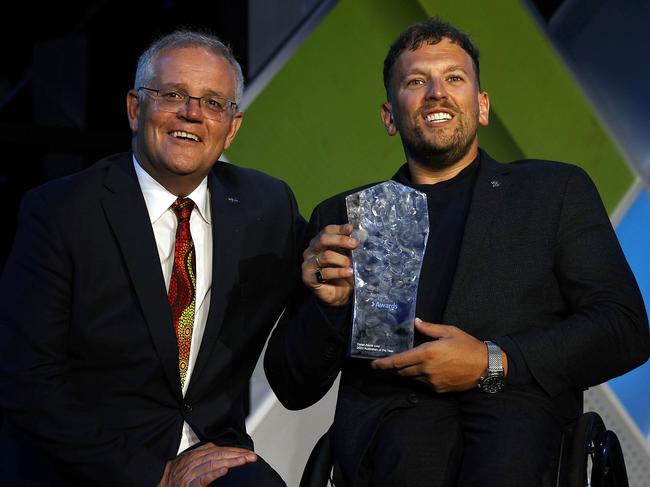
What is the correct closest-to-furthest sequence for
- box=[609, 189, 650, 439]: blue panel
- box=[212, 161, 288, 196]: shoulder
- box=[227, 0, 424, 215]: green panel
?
box=[212, 161, 288, 196]: shoulder
box=[609, 189, 650, 439]: blue panel
box=[227, 0, 424, 215]: green panel

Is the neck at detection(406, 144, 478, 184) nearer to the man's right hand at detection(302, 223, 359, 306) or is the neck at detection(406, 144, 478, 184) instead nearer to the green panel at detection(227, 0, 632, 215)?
the man's right hand at detection(302, 223, 359, 306)

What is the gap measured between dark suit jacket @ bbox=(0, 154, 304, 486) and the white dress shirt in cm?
4

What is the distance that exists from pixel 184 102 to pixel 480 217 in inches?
33.2

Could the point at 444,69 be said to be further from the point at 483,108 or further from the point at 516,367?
the point at 516,367

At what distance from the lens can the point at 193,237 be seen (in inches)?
91.0

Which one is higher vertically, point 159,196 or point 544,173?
point 544,173

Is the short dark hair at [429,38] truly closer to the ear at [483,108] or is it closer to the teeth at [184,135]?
the ear at [483,108]

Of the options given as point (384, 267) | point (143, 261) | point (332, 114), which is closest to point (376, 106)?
point (332, 114)

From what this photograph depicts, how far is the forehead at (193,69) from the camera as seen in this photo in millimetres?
2329

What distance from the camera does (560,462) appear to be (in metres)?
1.82

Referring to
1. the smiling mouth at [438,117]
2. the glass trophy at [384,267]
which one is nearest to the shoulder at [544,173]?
the smiling mouth at [438,117]

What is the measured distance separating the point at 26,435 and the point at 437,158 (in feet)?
4.12

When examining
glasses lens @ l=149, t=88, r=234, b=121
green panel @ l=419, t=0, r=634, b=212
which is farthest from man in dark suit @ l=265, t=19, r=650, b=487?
green panel @ l=419, t=0, r=634, b=212

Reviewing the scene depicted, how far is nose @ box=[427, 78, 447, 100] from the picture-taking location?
2.27 m
